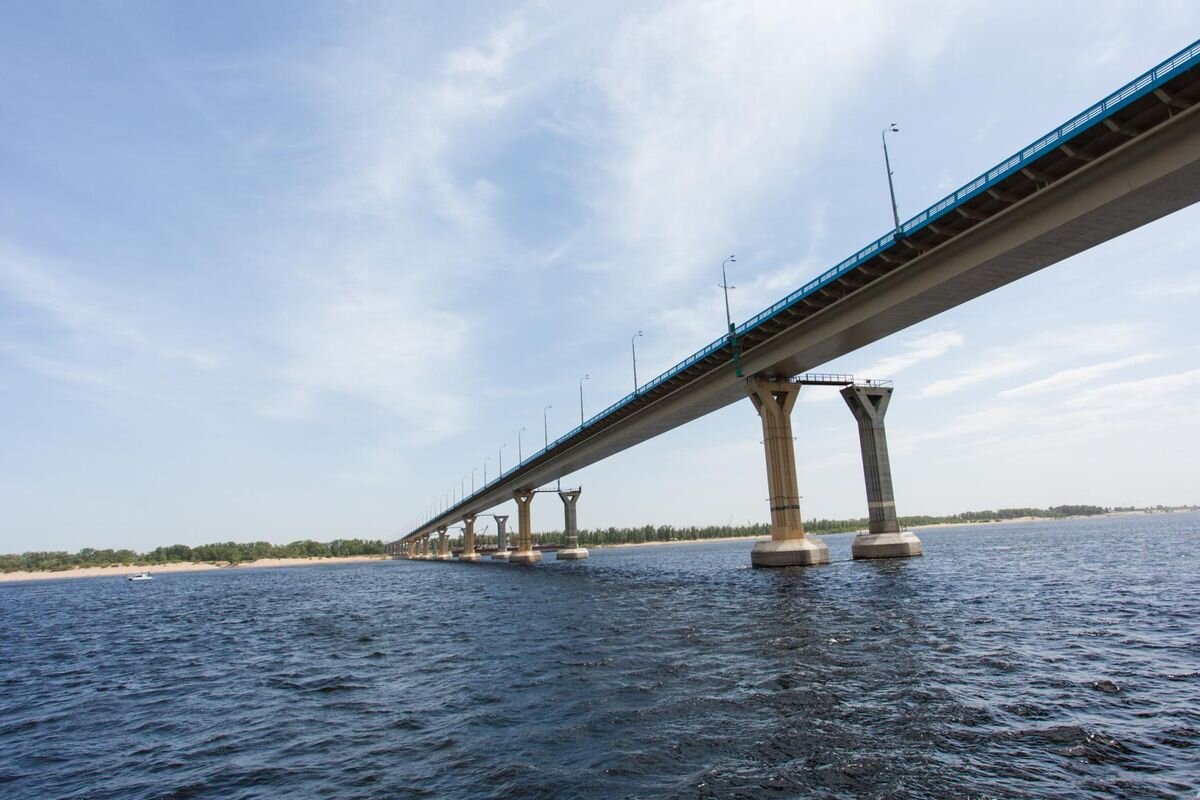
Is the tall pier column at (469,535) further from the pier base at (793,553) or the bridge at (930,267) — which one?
the pier base at (793,553)

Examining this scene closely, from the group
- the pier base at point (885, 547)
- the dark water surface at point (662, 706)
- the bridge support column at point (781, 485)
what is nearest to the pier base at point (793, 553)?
the bridge support column at point (781, 485)

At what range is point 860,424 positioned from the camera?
62.9 m

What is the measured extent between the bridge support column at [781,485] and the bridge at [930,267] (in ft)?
0.34

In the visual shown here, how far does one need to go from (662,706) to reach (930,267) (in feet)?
114

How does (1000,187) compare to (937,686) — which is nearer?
(937,686)

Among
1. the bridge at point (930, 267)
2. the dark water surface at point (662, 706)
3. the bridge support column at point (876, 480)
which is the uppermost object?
the bridge at point (930, 267)

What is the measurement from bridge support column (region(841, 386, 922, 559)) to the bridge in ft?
0.39

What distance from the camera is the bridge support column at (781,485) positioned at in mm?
54719

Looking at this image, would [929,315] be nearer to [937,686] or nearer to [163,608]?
[937,686]

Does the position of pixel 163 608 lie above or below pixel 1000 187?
below

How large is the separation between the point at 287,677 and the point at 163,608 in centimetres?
4747

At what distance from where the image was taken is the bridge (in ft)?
90.0

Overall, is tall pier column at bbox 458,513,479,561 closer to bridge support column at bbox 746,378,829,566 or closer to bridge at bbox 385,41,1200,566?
bridge at bbox 385,41,1200,566

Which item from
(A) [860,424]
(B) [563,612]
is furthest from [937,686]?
(A) [860,424]
